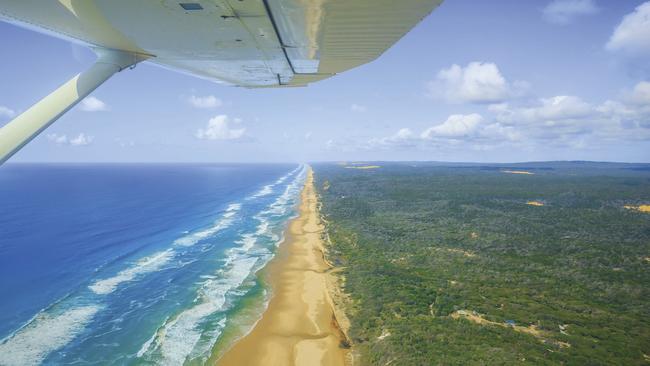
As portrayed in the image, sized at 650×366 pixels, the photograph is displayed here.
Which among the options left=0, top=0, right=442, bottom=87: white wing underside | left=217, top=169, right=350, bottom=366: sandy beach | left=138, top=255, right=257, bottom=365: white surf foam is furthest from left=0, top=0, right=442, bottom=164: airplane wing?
left=138, top=255, right=257, bottom=365: white surf foam

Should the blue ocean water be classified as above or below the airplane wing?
below

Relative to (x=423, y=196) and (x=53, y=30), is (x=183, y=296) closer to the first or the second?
(x=53, y=30)

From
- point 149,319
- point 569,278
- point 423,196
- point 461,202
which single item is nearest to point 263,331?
point 149,319

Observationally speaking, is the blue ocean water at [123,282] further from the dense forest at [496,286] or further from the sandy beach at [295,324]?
the dense forest at [496,286]

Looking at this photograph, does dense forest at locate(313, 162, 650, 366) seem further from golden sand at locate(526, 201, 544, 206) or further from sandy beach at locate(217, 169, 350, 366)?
golden sand at locate(526, 201, 544, 206)

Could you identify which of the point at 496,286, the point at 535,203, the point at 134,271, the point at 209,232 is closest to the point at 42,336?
the point at 134,271

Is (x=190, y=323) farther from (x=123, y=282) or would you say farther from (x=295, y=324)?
(x=123, y=282)
